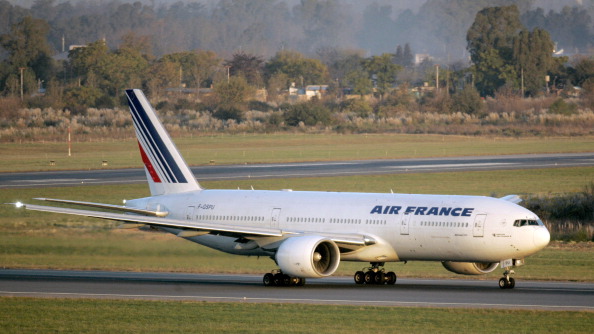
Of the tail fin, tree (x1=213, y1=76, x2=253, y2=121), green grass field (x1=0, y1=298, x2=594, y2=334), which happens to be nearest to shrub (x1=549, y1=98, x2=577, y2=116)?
tree (x1=213, y1=76, x2=253, y2=121)

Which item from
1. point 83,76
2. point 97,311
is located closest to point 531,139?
point 83,76

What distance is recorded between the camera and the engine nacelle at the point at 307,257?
38.7 meters

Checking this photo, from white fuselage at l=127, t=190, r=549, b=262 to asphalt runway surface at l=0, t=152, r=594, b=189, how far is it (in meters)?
35.6

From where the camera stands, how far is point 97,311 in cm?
3291

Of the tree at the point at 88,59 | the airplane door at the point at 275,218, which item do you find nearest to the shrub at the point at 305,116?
the tree at the point at 88,59

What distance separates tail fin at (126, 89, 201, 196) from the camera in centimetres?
4653

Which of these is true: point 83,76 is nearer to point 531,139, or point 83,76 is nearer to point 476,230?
point 531,139

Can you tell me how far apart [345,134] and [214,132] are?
1662cm

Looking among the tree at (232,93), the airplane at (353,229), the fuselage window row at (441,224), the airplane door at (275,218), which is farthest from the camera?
the tree at (232,93)

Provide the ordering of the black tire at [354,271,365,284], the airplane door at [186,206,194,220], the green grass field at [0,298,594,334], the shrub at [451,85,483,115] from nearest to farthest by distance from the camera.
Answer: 1. the green grass field at [0,298,594,334]
2. the black tire at [354,271,365,284]
3. the airplane door at [186,206,194,220]
4. the shrub at [451,85,483,115]

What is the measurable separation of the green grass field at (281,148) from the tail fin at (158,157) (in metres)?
48.2

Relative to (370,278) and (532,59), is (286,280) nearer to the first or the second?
(370,278)

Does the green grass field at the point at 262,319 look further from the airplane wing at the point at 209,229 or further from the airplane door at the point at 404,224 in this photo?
the airplane door at the point at 404,224

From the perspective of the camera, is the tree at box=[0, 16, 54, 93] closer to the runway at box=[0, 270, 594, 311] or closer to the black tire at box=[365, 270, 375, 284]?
the runway at box=[0, 270, 594, 311]
